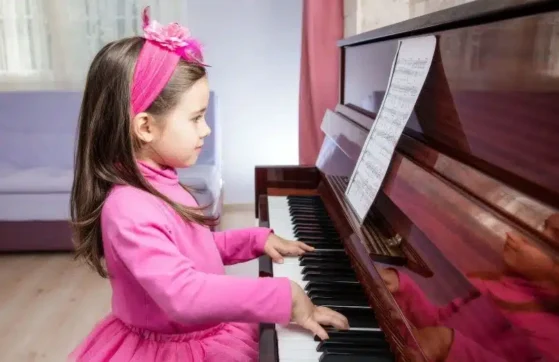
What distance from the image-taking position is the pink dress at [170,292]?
0.92 m

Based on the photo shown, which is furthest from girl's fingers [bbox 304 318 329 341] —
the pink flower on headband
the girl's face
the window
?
the window

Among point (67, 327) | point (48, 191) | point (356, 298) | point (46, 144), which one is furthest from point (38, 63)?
point (356, 298)

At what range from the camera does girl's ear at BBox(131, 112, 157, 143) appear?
1.01 m

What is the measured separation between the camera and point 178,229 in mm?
1041

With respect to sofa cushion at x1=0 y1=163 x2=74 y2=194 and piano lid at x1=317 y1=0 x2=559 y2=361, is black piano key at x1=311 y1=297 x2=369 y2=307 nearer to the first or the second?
piano lid at x1=317 y1=0 x2=559 y2=361

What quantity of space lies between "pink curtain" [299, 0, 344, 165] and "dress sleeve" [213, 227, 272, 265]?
1.89 meters

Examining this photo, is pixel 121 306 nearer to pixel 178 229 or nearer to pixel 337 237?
pixel 178 229

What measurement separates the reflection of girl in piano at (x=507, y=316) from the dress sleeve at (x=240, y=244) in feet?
1.82

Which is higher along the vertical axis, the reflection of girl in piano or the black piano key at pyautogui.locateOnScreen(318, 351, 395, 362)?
the reflection of girl in piano

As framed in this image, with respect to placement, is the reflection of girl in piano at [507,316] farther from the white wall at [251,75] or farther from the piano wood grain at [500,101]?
the white wall at [251,75]

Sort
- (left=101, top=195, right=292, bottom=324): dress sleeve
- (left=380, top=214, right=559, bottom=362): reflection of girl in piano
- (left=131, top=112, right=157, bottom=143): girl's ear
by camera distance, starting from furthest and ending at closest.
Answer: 1. (left=131, top=112, right=157, bottom=143): girl's ear
2. (left=101, top=195, right=292, bottom=324): dress sleeve
3. (left=380, top=214, right=559, bottom=362): reflection of girl in piano

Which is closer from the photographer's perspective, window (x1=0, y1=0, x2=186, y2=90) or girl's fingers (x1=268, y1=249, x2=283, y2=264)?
girl's fingers (x1=268, y1=249, x2=283, y2=264)

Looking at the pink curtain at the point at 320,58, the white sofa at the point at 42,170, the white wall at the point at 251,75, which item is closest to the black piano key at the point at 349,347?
the white sofa at the point at 42,170

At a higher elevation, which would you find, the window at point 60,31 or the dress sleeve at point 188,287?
the window at point 60,31
